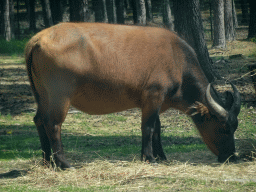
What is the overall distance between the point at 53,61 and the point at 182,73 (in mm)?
2286

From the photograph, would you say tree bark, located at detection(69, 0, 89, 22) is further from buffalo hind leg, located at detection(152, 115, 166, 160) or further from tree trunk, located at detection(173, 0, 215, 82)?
buffalo hind leg, located at detection(152, 115, 166, 160)

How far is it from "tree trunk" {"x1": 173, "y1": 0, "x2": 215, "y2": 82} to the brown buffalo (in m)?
4.80

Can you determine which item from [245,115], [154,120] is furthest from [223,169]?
[245,115]

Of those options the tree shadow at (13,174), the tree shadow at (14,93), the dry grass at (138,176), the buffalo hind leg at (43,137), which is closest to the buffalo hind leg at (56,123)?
the dry grass at (138,176)

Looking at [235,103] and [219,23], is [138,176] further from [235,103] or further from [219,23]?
[219,23]

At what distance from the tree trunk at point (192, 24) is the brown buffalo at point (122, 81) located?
480 centimetres

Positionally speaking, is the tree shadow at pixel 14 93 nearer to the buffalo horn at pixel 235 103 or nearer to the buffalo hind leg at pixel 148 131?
the buffalo hind leg at pixel 148 131

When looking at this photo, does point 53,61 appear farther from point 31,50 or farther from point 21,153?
point 21,153

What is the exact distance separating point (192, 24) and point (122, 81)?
6025mm

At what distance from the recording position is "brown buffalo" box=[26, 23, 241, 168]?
5.66 meters

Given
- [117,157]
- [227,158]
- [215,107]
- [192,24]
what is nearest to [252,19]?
[192,24]

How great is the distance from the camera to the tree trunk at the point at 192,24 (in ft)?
36.9

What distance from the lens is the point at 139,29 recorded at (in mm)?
6512

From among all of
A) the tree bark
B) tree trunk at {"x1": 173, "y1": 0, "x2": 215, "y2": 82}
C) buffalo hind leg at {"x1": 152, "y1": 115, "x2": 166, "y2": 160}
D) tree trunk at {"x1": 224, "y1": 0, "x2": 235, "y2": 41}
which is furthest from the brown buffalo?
tree trunk at {"x1": 224, "y1": 0, "x2": 235, "y2": 41}
